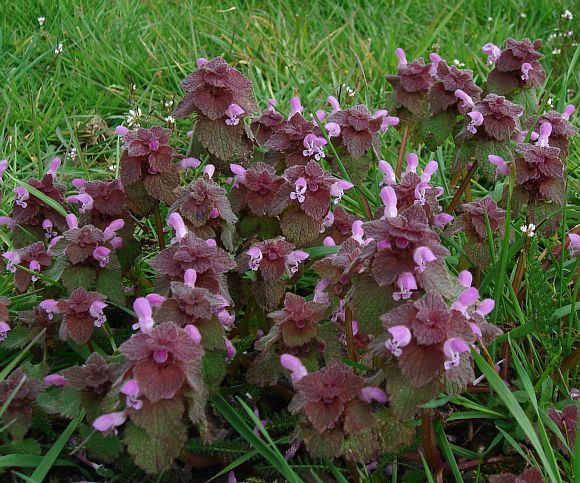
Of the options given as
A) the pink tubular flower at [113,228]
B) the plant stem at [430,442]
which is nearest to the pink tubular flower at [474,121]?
the plant stem at [430,442]

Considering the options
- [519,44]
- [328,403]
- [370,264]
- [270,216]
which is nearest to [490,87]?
[519,44]

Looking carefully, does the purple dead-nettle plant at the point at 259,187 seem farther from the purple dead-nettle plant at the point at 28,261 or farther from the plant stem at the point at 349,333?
the purple dead-nettle plant at the point at 28,261

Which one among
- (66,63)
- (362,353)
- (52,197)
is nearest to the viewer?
(362,353)

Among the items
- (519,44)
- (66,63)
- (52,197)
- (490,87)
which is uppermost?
(519,44)

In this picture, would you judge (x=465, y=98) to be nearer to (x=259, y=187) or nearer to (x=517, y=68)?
(x=517, y=68)

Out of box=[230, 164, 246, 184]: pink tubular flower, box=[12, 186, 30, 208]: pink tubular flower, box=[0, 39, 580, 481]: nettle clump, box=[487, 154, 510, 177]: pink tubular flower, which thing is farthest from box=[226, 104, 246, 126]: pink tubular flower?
box=[487, 154, 510, 177]: pink tubular flower

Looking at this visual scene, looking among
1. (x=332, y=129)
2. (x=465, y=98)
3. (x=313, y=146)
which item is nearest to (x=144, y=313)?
(x=313, y=146)

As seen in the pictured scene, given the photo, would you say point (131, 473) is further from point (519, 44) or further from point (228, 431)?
point (519, 44)
